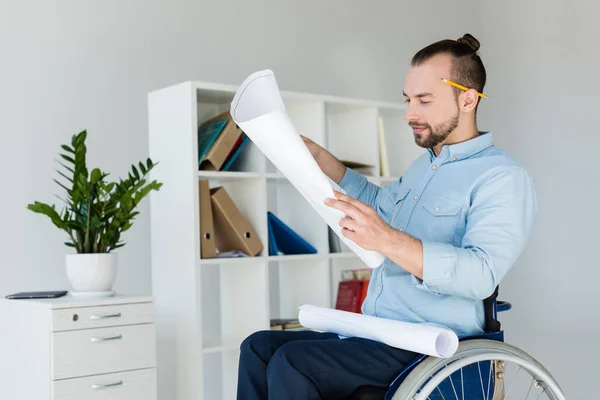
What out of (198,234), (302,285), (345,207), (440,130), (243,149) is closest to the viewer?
(345,207)

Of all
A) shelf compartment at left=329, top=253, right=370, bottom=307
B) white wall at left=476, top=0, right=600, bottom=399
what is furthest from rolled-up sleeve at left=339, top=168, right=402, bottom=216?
white wall at left=476, top=0, right=600, bottom=399

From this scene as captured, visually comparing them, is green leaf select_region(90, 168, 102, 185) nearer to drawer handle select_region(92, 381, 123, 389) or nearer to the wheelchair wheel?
drawer handle select_region(92, 381, 123, 389)

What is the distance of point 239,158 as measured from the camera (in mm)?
3703

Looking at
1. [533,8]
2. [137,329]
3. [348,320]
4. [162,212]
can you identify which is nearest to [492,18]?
[533,8]

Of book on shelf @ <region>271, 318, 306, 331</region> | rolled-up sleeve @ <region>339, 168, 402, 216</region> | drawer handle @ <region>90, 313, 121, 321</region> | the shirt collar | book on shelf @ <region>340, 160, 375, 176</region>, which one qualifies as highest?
book on shelf @ <region>340, 160, 375, 176</region>

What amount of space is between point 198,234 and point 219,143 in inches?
16.2

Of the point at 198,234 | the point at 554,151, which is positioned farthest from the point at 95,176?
the point at 554,151

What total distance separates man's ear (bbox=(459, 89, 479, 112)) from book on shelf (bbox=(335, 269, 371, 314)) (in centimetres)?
191

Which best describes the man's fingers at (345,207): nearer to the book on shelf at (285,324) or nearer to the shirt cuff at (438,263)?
the shirt cuff at (438,263)

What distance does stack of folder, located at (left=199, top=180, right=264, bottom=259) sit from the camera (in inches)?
133

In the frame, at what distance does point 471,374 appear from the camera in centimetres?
199

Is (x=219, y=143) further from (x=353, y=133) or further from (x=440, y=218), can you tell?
(x=440, y=218)

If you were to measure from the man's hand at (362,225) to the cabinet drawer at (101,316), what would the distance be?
55.8 inches

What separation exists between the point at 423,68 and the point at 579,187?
3.47 m
